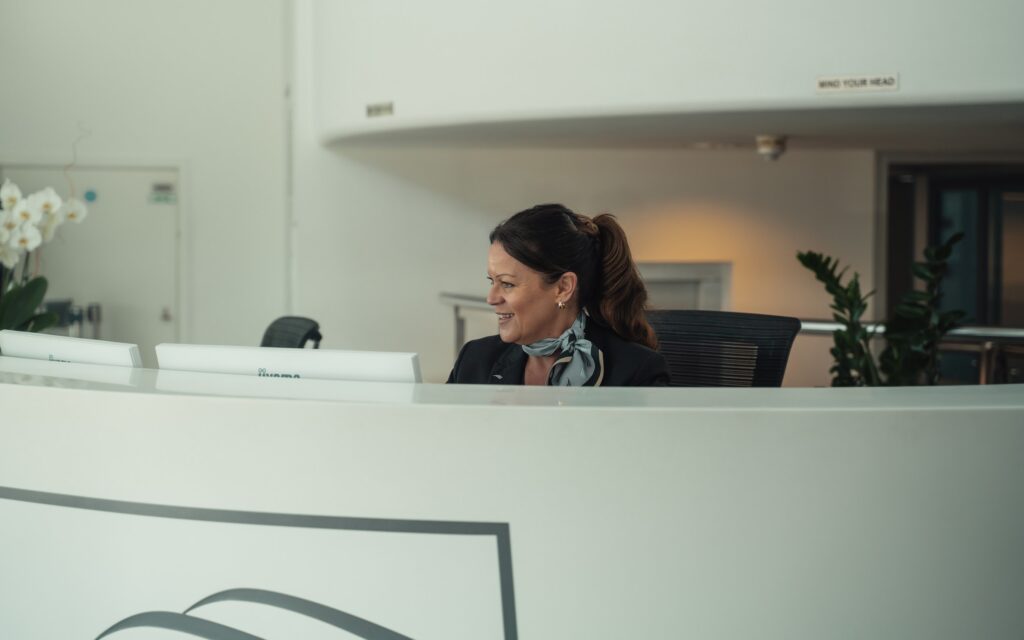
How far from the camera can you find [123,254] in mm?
8219

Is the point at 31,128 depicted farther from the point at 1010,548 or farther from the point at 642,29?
the point at 1010,548

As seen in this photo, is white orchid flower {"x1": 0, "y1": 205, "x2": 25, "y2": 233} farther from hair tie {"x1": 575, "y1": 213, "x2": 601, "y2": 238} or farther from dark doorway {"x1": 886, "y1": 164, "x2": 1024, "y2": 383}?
dark doorway {"x1": 886, "y1": 164, "x2": 1024, "y2": 383}

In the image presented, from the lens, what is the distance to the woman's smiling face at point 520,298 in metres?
2.65

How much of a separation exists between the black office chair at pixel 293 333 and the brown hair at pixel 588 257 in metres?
1.55

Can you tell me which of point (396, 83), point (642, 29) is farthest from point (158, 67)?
point (642, 29)

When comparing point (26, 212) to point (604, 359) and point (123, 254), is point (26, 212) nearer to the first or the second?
point (604, 359)

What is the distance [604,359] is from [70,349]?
125 centimetres

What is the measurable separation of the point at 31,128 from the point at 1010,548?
7880mm

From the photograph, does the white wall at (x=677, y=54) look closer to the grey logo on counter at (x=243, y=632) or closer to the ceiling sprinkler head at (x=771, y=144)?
the ceiling sprinkler head at (x=771, y=144)

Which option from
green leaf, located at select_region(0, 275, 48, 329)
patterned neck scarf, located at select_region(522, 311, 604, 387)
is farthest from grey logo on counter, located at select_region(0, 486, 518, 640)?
green leaf, located at select_region(0, 275, 48, 329)

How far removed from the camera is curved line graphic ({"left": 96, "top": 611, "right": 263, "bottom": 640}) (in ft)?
6.00

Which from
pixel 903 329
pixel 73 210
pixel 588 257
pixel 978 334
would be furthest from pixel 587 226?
pixel 978 334

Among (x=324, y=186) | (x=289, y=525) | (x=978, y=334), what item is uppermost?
(x=324, y=186)

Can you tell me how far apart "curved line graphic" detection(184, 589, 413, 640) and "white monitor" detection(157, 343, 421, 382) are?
396mm
